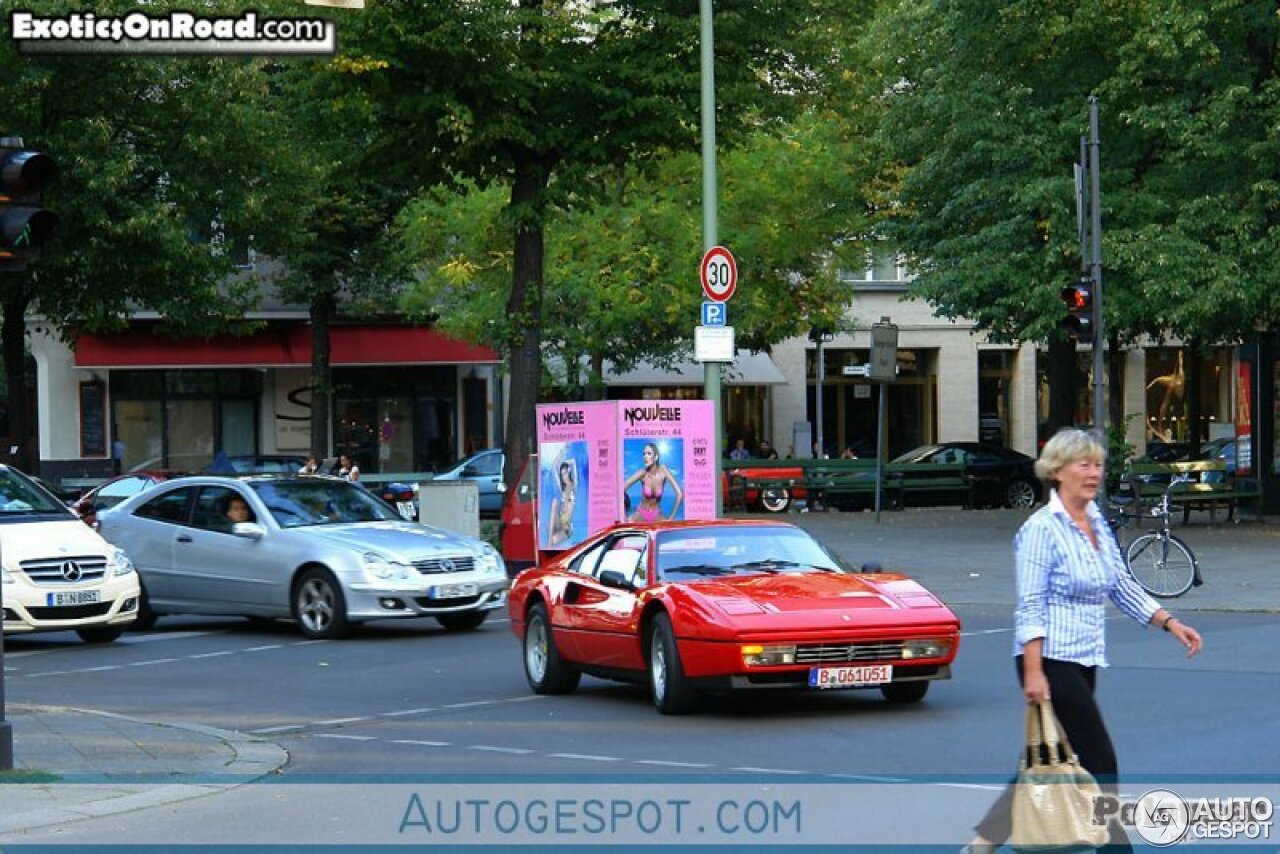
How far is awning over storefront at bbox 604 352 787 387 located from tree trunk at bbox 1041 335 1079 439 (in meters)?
17.6

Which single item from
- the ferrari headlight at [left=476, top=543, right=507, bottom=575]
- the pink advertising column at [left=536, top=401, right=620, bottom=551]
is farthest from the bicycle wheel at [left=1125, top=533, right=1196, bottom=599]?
the ferrari headlight at [left=476, top=543, right=507, bottom=575]

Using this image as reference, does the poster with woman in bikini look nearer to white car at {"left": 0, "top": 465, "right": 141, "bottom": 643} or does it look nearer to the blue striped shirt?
white car at {"left": 0, "top": 465, "right": 141, "bottom": 643}

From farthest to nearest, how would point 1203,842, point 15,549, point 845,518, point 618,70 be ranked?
point 845,518 → point 618,70 → point 15,549 → point 1203,842

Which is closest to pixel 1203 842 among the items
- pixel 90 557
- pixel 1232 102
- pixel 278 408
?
pixel 90 557

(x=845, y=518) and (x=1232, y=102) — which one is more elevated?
(x=1232, y=102)

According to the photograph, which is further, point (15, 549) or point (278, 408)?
point (278, 408)

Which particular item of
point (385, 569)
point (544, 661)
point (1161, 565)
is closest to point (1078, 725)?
point (544, 661)

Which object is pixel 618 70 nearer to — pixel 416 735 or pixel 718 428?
pixel 718 428

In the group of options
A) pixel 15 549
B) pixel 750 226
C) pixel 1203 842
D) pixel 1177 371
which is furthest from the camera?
pixel 1177 371

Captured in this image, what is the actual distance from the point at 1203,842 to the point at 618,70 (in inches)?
773

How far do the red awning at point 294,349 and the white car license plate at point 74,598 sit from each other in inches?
1271

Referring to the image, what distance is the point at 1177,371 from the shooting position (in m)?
62.0

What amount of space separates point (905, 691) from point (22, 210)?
6.48 m

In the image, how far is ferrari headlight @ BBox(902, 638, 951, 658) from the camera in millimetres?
13461
